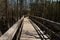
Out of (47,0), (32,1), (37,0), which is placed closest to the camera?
(47,0)

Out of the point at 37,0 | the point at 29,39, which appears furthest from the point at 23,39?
the point at 37,0

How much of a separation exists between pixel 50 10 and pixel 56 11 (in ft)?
9.46

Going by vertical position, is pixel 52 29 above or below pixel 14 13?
above

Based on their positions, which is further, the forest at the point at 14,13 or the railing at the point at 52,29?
the forest at the point at 14,13

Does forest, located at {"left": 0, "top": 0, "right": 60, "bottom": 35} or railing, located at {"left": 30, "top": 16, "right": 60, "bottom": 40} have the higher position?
railing, located at {"left": 30, "top": 16, "right": 60, "bottom": 40}

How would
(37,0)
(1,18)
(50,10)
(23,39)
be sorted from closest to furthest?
(23,39) → (1,18) → (50,10) → (37,0)

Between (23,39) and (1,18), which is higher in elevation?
(23,39)

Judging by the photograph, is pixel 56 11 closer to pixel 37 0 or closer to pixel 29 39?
pixel 37 0

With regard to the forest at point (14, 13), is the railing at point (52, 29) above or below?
above

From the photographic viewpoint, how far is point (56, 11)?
189 feet

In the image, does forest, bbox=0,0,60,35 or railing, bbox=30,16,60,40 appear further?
forest, bbox=0,0,60,35

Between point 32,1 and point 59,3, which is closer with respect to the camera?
point 59,3

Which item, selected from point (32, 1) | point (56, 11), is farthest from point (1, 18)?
point (32, 1)

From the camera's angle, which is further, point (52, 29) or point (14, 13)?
point (14, 13)
